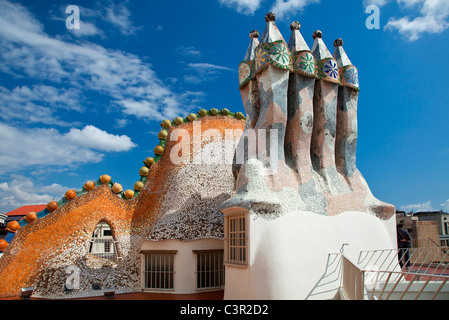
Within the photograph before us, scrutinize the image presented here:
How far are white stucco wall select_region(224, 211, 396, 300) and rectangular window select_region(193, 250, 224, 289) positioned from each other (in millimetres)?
2063

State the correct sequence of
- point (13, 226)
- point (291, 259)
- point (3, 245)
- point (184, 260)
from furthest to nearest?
point (184, 260) < point (3, 245) < point (13, 226) < point (291, 259)

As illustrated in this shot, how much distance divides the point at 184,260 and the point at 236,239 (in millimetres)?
2526

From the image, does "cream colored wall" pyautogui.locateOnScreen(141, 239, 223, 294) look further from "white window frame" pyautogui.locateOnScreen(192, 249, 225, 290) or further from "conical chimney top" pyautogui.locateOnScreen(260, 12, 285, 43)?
"conical chimney top" pyautogui.locateOnScreen(260, 12, 285, 43)

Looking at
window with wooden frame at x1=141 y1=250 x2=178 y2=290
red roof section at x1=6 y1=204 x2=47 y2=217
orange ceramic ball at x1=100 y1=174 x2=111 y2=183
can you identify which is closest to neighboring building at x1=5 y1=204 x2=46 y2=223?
red roof section at x1=6 y1=204 x2=47 y2=217

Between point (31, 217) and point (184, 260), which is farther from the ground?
point (31, 217)

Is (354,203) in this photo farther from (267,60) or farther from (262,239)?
(267,60)

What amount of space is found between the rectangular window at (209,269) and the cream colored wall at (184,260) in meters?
0.13

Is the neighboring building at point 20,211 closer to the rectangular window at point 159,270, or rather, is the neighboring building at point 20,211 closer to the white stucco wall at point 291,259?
the rectangular window at point 159,270

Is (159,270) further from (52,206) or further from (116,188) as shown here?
(52,206)

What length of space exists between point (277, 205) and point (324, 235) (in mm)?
1307

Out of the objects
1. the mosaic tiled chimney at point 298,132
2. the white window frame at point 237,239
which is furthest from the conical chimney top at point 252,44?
the white window frame at point 237,239

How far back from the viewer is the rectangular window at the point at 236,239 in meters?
6.85

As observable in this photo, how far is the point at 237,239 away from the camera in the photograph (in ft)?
23.2

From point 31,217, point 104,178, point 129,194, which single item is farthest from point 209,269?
point 31,217
